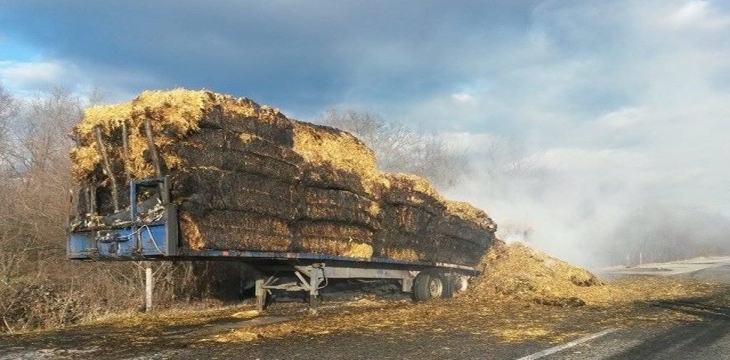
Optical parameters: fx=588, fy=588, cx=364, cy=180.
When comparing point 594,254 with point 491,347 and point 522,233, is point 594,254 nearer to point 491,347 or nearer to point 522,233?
point 522,233

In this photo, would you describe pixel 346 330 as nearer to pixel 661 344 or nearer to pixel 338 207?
pixel 338 207

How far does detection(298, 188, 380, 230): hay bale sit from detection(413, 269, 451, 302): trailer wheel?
8.52 ft

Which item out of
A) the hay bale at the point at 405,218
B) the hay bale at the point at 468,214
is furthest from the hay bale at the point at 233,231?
the hay bale at the point at 468,214

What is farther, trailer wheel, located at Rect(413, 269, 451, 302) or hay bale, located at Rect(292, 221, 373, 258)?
trailer wheel, located at Rect(413, 269, 451, 302)

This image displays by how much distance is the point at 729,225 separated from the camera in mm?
72875

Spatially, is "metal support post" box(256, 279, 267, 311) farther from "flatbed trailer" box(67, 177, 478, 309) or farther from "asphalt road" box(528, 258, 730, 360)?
"asphalt road" box(528, 258, 730, 360)

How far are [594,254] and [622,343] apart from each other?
30.7 meters

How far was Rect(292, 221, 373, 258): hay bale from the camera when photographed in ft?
35.5

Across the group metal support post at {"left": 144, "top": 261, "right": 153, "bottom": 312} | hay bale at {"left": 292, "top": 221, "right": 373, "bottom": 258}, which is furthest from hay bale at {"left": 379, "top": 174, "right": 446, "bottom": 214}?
metal support post at {"left": 144, "top": 261, "right": 153, "bottom": 312}

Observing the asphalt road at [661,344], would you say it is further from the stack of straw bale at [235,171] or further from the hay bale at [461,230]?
the hay bale at [461,230]

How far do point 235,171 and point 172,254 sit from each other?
1.72m

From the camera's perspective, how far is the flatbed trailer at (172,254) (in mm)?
8500

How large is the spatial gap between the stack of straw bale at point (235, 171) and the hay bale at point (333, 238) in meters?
0.02

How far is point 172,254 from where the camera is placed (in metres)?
8.33
